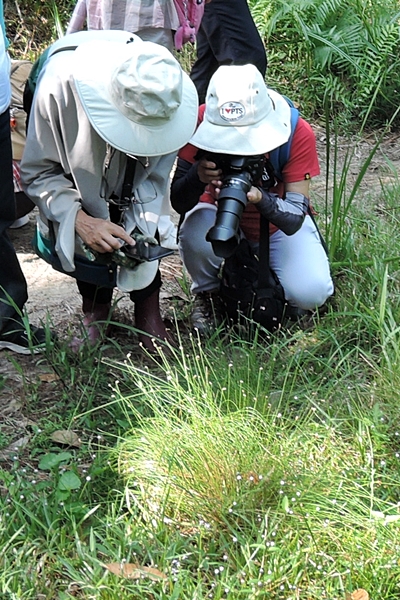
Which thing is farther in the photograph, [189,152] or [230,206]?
[189,152]

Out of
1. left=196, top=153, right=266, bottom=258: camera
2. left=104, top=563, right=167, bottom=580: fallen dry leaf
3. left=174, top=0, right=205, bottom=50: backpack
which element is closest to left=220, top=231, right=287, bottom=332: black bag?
left=196, top=153, right=266, bottom=258: camera

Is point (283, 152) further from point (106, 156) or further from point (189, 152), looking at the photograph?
point (106, 156)

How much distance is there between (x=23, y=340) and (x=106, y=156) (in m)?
0.79

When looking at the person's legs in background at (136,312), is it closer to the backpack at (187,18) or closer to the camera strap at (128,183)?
the camera strap at (128,183)

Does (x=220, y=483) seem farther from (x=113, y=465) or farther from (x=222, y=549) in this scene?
(x=113, y=465)

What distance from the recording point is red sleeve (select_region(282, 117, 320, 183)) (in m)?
3.09

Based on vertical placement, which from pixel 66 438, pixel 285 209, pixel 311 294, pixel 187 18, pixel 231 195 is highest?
pixel 187 18

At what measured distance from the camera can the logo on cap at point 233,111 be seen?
285 centimetres

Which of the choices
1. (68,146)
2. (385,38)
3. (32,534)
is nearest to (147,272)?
(68,146)

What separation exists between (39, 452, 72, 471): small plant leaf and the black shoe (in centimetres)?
69

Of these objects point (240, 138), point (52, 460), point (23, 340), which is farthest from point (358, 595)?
point (23, 340)

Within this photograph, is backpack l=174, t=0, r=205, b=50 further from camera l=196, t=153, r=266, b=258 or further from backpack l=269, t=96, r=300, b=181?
camera l=196, t=153, r=266, b=258

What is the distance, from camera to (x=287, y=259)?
3270mm

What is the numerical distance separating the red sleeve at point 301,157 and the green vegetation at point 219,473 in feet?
1.68
